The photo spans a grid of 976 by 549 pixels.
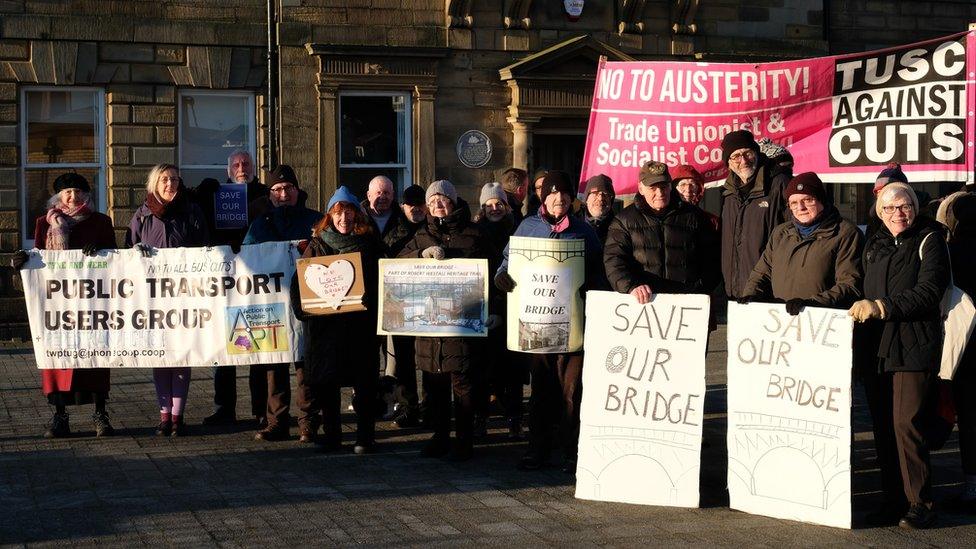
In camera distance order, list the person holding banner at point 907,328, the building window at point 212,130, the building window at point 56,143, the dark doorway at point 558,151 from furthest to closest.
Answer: the dark doorway at point 558,151, the building window at point 212,130, the building window at point 56,143, the person holding banner at point 907,328

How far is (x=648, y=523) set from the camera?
748 cm

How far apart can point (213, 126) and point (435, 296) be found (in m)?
9.77

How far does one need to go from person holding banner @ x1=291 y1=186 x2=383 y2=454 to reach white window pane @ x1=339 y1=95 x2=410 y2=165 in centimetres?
916

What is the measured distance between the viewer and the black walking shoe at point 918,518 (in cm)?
736

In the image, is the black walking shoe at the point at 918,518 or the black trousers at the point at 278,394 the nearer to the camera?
the black walking shoe at the point at 918,518

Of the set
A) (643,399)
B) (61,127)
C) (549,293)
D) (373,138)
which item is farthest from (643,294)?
(61,127)

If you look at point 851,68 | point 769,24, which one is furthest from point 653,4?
point 851,68

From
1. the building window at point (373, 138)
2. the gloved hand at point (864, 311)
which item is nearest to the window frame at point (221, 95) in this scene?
the building window at point (373, 138)

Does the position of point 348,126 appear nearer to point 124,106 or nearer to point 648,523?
point 124,106

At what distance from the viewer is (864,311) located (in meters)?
7.28

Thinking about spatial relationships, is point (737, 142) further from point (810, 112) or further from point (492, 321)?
point (492, 321)

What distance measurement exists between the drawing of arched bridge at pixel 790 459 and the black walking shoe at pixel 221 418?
184 inches

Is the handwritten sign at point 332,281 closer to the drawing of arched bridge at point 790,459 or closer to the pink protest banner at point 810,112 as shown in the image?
the pink protest banner at point 810,112

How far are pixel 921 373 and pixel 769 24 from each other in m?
13.8
